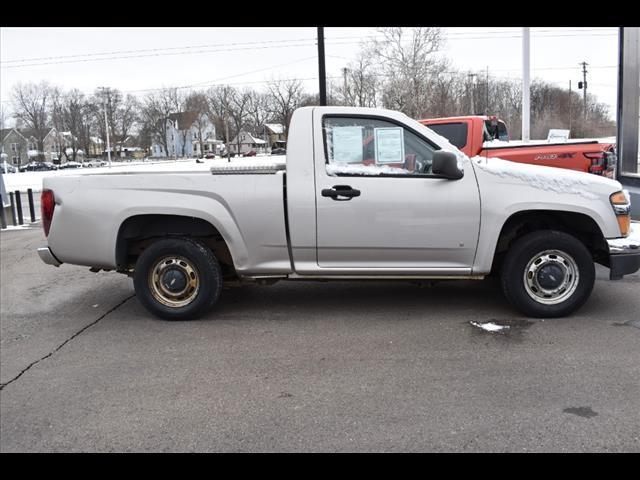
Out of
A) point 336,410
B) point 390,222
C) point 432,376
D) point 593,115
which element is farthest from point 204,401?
point 593,115

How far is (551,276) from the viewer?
5070 millimetres

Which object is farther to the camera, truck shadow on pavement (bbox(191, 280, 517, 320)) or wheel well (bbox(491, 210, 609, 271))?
truck shadow on pavement (bbox(191, 280, 517, 320))

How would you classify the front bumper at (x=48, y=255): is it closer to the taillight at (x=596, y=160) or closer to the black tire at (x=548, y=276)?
the black tire at (x=548, y=276)

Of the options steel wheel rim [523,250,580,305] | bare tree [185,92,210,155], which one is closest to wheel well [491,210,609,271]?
steel wheel rim [523,250,580,305]

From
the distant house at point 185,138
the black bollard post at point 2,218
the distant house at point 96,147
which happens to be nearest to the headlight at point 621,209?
the black bollard post at point 2,218

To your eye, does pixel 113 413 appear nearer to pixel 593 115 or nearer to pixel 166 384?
pixel 166 384

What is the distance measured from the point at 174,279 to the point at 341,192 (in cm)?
178

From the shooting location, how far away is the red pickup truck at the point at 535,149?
8250 millimetres

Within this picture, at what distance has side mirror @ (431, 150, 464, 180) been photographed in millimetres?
4891

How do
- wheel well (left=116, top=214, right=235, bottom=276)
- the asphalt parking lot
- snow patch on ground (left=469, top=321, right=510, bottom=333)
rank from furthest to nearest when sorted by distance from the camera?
wheel well (left=116, top=214, right=235, bottom=276), snow patch on ground (left=469, top=321, right=510, bottom=333), the asphalt parking lot

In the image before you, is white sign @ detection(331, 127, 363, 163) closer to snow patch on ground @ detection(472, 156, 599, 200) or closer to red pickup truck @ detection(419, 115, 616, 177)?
snow patch on ground @ detection(472, 156, 599, 200)

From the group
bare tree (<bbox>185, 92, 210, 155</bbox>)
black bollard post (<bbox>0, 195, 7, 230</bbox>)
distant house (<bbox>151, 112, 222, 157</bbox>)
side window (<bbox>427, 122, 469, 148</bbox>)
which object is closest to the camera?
side window (<bbox>427, 122, 469, 148</bbox>)

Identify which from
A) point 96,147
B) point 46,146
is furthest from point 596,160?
point 46,146

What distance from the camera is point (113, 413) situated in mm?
3551
